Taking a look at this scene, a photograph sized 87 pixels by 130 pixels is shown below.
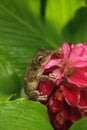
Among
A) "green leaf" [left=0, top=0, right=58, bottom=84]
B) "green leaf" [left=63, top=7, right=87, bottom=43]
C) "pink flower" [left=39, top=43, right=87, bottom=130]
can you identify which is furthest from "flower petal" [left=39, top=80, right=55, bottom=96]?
"green leaf" [left=63, top=7, right=87, bottom=43]

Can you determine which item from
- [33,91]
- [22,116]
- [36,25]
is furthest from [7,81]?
[36,25]

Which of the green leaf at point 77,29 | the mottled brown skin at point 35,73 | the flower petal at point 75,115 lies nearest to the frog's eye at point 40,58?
the mottled brown skin at point 35,73

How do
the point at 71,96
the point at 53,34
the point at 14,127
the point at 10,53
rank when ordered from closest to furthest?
1. the point at 14,127
2. the point at 71,96
3. the point at 10,53
4. the point at 53,34

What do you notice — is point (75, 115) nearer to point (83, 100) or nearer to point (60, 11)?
point (83, 100)

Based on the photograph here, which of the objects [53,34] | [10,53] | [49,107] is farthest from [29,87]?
[53,34]

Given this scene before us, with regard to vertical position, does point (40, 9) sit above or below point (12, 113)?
above

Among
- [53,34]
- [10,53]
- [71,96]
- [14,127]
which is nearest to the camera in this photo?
[14,127]

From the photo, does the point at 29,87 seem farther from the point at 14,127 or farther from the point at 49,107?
the point at 14,127
